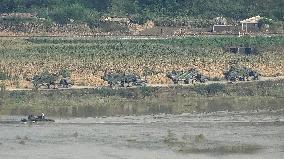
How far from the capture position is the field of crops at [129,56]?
65500 millimetres

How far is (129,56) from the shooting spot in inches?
2837

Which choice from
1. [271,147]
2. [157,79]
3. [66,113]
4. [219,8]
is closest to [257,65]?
[157,79]

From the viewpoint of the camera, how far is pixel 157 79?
63812 mm

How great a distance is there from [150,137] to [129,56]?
83.8 ft

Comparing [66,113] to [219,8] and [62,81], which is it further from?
[219,8]

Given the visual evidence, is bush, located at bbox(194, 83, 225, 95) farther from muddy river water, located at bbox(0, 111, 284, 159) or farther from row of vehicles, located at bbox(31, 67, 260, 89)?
muddy river water, located at bbox(0, 111, 284, 159)

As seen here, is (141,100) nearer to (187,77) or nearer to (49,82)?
(49,82)

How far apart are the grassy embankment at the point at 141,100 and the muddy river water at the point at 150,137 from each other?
229 cm

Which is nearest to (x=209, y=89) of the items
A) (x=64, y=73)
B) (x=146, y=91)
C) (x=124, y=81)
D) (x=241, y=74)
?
(x=146, y=91)

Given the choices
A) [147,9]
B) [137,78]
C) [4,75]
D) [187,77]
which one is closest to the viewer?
[137,78]

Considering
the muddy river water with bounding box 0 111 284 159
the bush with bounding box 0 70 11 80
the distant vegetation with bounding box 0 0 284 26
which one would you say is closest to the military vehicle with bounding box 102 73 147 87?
the bush with bounding box 0 70 11 80

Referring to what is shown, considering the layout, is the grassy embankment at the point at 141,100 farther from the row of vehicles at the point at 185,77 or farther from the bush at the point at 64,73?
the bush at the point at 64,73

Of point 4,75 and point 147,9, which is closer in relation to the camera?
point 4,75

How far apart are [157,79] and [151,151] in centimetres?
2051
